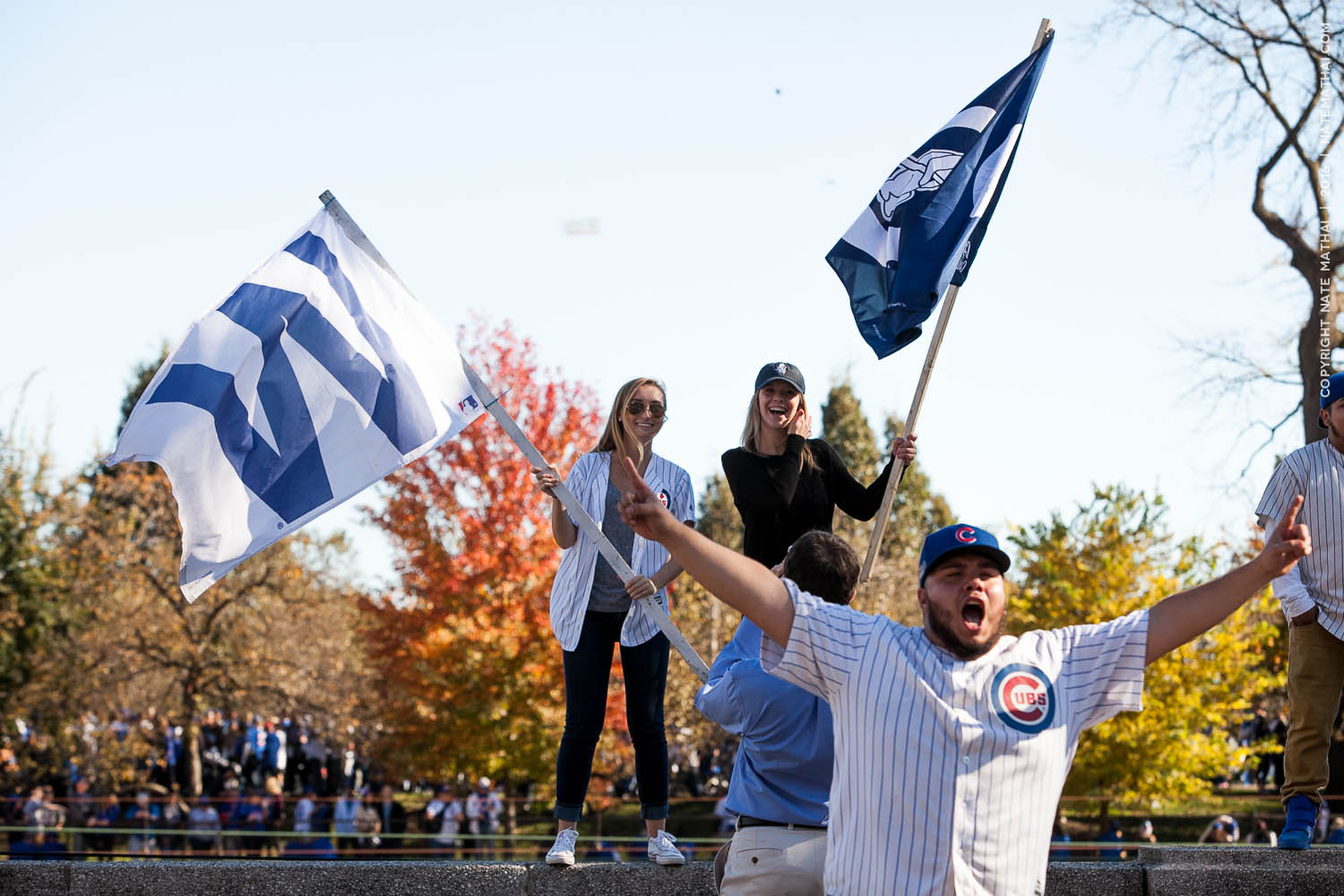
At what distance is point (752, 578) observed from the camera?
3.55 metres

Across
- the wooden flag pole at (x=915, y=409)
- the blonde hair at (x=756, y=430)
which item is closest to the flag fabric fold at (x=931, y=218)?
the wooden flag pole at (x=915, y=409)

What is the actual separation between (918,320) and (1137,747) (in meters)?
17.0

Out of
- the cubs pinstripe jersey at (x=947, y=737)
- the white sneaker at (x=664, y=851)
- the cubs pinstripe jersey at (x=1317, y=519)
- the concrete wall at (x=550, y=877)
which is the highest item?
the cubs pinstripe jersey at (x=1317, y=519)

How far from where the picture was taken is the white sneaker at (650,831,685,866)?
5910 millimetres

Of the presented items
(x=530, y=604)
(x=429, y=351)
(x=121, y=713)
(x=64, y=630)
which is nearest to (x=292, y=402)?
(x=429, y=351)

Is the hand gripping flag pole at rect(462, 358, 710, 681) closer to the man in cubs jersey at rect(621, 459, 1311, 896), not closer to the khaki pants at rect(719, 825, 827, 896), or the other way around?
the khaki pants at rect(719, 825, 827, 896)

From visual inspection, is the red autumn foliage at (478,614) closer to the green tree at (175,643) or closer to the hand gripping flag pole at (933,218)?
the green tree at (175,643)

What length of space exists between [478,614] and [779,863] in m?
19.1

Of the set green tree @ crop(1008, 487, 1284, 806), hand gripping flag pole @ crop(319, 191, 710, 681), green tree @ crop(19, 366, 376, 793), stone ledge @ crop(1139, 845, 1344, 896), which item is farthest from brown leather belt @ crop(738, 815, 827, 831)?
green tree @ crop(19, 366, 376, 793)

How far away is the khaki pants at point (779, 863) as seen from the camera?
4309mm

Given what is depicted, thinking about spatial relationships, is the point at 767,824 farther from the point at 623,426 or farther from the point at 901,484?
the point at 901,484

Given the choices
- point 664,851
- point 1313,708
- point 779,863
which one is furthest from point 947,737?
point 1313,708

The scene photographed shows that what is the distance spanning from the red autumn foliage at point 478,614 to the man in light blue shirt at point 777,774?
18.7 meters

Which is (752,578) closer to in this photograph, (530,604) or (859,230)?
(859,230)
